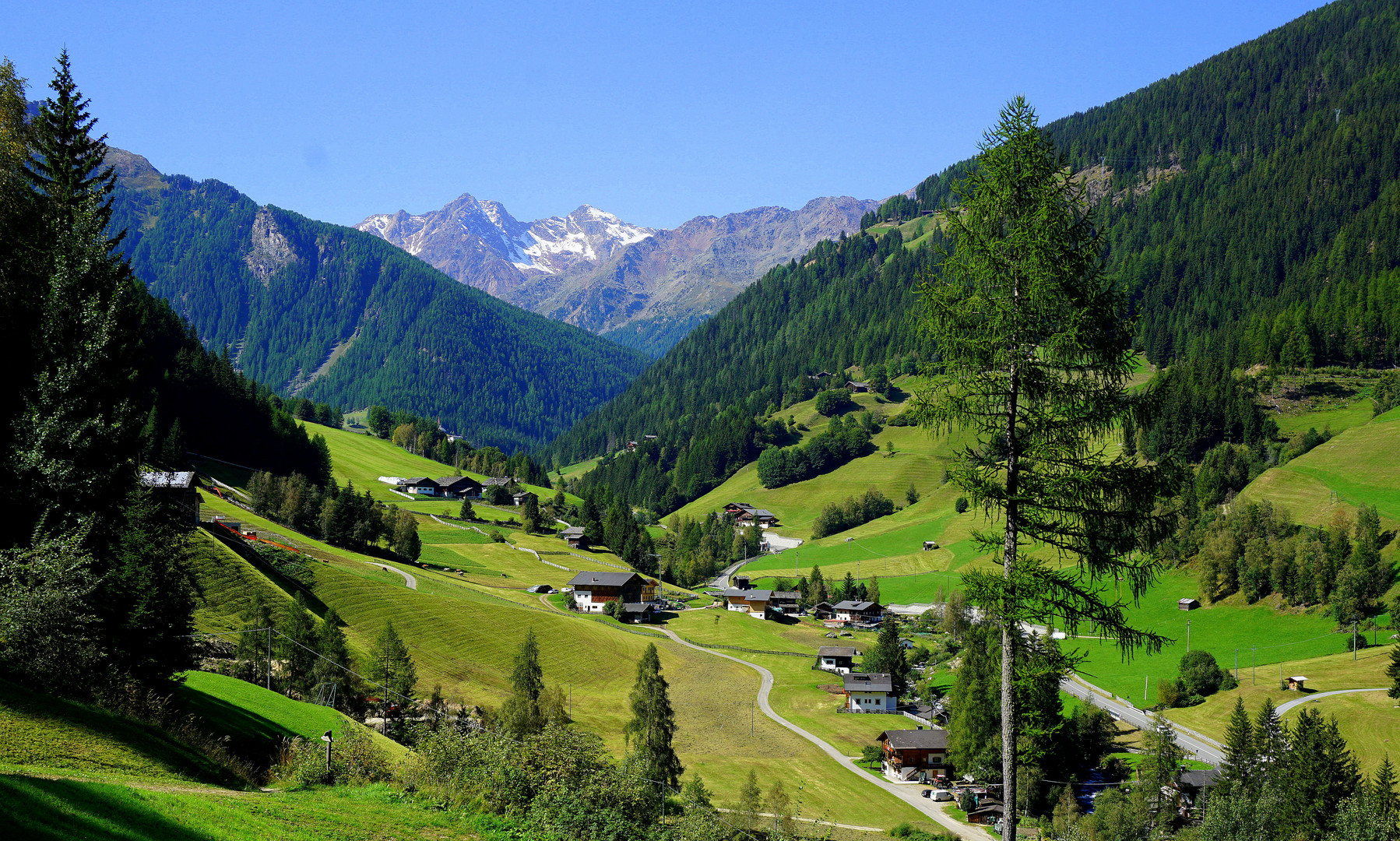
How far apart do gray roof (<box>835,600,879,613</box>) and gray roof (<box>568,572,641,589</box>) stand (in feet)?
108

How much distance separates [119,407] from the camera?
2947 cm

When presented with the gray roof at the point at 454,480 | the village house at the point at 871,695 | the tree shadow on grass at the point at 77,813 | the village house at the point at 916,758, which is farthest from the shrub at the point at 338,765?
the gray roof at the point at 454,480

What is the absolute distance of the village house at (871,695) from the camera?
8181cm

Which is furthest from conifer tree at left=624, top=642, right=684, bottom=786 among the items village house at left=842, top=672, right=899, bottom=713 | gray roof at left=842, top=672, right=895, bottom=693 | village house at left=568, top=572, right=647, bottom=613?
village house at left=568, top=572, right=647, bottom=613

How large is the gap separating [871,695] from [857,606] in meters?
45.0

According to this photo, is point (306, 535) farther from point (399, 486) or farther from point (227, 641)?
point (399, 486)

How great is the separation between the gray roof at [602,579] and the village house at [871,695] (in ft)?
130

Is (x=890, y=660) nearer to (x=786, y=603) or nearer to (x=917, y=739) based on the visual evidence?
(x=917, y=739)

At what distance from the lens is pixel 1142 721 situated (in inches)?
3019

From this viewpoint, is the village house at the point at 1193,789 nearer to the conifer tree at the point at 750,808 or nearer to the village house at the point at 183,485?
the conifer tree at the point at 750,808

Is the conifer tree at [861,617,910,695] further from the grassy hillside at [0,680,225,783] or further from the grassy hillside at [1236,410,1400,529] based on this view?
the grassy hillside at [0,680,225,783]

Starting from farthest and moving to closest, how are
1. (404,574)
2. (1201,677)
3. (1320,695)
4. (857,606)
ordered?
(857,606)
(404,574)
(1201,677)
(1320,695)

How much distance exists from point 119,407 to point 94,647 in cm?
936

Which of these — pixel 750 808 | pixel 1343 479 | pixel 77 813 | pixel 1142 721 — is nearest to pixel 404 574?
pixel 750 808
